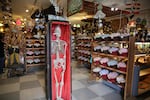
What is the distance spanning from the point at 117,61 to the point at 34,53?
151 inches

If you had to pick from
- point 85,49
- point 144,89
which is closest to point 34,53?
point 85,49

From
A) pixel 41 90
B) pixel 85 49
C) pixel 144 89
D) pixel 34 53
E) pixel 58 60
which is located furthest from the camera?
pixel 85 49

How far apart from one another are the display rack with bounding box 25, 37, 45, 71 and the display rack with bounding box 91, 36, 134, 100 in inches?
107

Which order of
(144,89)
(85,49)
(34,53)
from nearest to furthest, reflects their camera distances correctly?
1. (144,89)
2. (34,53)
3. (85,49)

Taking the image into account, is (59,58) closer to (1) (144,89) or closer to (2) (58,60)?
(2) (58,60)

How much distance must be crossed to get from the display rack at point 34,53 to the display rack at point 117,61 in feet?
8.89

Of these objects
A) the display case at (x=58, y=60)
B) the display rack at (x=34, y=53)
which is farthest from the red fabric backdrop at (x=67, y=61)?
the display rack at (x=34, y=53)

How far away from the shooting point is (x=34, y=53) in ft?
18.4

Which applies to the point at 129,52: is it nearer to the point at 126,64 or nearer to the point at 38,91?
the point at 126,64

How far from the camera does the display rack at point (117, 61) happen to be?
3.00 m

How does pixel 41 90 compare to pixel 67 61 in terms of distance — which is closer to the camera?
pixel 67 61

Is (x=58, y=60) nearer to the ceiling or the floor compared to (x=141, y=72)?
nearer to the ceiling

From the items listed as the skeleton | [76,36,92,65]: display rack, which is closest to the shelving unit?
the skeleton

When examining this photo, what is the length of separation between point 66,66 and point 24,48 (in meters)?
3.23
